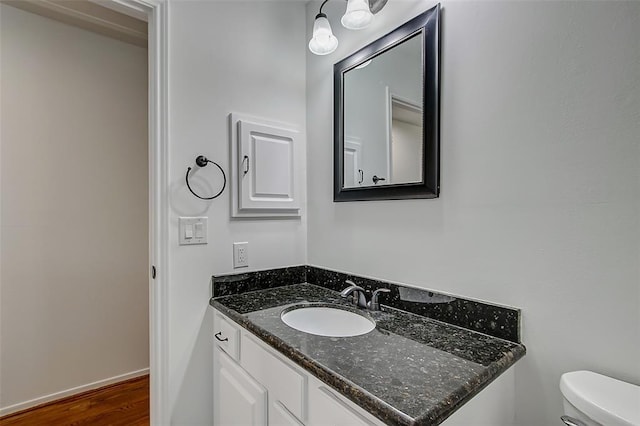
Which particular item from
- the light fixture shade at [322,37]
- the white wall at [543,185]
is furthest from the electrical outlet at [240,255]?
the light fixture shade at [322,37]

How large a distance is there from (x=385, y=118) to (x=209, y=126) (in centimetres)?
80

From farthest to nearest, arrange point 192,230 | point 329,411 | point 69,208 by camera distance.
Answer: point 69,208 < point 192,230 < point 329,411

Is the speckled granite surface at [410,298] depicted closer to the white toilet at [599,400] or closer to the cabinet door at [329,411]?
the white toilet at [599,400]

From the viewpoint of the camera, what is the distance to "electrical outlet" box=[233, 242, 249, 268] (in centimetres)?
153

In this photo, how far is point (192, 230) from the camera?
1.40 m

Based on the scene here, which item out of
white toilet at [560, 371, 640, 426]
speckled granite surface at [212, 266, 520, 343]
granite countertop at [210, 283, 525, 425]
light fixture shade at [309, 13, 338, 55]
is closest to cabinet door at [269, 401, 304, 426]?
granite countertop at [210, 283, 525, 425]

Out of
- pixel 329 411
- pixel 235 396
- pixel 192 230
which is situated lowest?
pixel 235 396

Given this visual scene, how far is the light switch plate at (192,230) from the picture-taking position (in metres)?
1.38

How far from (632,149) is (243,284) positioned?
4.77 ft

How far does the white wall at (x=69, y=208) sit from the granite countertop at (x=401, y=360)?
1443 mm

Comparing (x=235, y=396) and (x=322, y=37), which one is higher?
(x=322, y=37)

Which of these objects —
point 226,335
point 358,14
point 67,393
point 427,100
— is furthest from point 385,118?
point 67,393

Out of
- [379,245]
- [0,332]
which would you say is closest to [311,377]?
[379,245]

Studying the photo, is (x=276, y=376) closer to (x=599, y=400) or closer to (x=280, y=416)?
(x=280, y=416)
